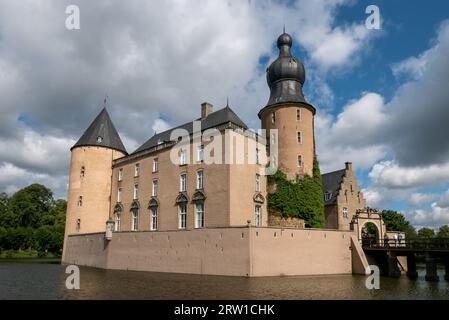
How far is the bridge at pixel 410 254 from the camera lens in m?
23.4

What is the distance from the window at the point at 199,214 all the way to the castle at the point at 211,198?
68mm

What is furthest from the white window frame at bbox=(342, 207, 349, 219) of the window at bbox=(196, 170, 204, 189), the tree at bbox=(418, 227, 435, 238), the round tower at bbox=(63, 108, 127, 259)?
the tree at bbox=(418, 227, 435, 238)

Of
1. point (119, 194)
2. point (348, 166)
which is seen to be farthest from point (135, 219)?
point (348, 166)

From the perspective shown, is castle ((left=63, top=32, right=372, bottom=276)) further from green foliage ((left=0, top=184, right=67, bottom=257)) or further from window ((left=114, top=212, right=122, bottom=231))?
green foliage ((left=0, top=184, right=67, bottom=257))

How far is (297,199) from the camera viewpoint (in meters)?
27.6

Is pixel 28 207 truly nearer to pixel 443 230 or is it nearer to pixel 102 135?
pixel 102 135

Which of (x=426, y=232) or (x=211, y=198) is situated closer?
(x=211, y=198)

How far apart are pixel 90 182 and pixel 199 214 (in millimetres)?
14066

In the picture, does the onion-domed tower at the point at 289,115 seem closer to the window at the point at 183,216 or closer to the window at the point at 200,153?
the window at the point at 200,153

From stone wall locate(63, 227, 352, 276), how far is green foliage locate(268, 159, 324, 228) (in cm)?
273

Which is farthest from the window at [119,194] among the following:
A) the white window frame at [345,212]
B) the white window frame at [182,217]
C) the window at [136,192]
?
the white window frame at [345,212]
